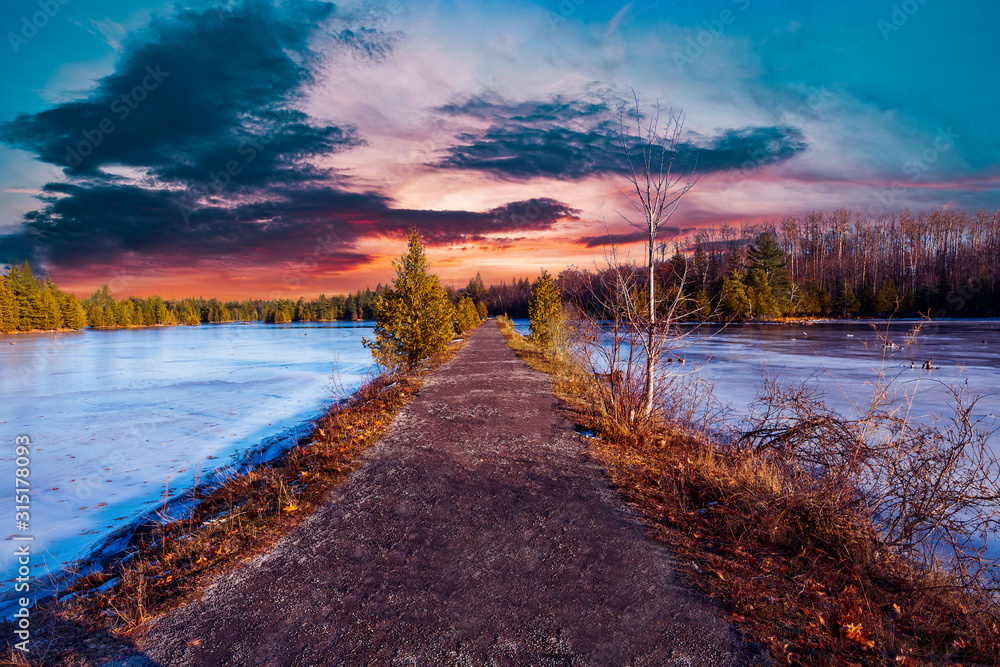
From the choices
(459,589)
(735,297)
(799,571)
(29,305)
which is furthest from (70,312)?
(799,571)

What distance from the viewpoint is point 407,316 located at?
643 inches

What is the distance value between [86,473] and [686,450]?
10430 millimetres

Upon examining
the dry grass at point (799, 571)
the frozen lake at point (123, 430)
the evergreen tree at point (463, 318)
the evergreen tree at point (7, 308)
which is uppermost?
the evergreen tree at point (7, 308)

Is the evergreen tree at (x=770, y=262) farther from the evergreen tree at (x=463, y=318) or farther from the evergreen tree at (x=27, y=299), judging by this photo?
the evergreen tree at (x=27, y=299)

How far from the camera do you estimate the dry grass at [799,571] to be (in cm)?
275

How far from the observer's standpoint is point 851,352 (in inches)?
877

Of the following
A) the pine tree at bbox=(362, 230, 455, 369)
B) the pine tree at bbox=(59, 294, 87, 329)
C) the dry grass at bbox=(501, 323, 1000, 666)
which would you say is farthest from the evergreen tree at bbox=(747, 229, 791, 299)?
the pine tree at bbox=(59, 294, 87, 329)

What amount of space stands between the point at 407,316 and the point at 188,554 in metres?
12.7

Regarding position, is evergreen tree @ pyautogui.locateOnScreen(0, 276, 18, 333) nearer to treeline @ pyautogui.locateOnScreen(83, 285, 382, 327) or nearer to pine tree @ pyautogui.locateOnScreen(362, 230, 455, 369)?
treeline @ pyautogui.locateOnScreen(83, 285, 382, 327)

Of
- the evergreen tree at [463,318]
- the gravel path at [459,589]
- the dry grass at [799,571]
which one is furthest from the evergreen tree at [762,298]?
the gravel path at [459,589]

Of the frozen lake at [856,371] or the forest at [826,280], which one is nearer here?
the frozen lake at [856,371]

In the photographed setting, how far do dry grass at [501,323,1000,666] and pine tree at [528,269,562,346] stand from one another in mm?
17513

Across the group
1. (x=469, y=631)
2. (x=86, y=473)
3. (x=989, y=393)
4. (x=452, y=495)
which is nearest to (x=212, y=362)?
(x=86, y=473)

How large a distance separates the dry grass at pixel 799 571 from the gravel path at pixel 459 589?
0.95 feet
